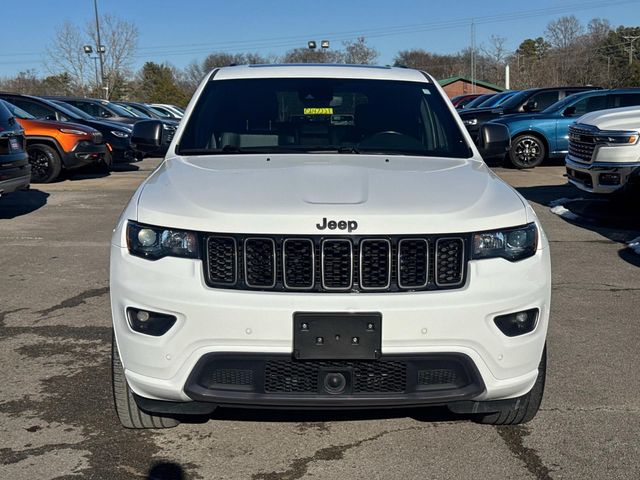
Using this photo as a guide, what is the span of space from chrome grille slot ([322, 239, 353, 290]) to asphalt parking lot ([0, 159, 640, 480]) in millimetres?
855

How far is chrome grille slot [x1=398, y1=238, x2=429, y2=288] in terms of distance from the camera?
320cm

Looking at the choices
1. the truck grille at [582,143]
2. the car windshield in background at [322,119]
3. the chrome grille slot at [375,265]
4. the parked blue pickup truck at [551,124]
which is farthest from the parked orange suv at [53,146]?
the chrome grille slot at [375,265]

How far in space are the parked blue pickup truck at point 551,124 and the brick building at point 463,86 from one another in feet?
148

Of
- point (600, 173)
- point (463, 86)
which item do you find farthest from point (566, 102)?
point (463, 86)

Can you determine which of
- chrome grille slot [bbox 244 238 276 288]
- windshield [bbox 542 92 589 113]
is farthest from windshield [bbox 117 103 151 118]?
chrome grille slot [bbox 244 238 276 288]

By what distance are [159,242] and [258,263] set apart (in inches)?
17.1

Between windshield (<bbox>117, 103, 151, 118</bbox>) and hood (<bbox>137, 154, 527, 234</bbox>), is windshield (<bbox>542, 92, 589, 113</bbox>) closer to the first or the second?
windshield (<bbox>117, 103, 151, 118</bbox>)

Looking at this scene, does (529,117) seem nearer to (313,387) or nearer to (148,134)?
(148,134)

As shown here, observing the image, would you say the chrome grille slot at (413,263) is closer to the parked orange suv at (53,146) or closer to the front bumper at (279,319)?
the front bumper at (279,319)

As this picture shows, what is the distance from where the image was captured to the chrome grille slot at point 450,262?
322 centimetres

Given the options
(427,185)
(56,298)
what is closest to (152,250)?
(427,185)

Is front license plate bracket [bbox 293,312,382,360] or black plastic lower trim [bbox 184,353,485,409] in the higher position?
front license plate bracket [bbox 293,312,382,360]

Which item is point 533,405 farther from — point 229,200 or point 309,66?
point 309,66

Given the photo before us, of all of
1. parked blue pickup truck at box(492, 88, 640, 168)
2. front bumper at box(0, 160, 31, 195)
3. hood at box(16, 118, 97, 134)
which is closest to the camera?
front bumper at box(0, 160, 31, 195)
